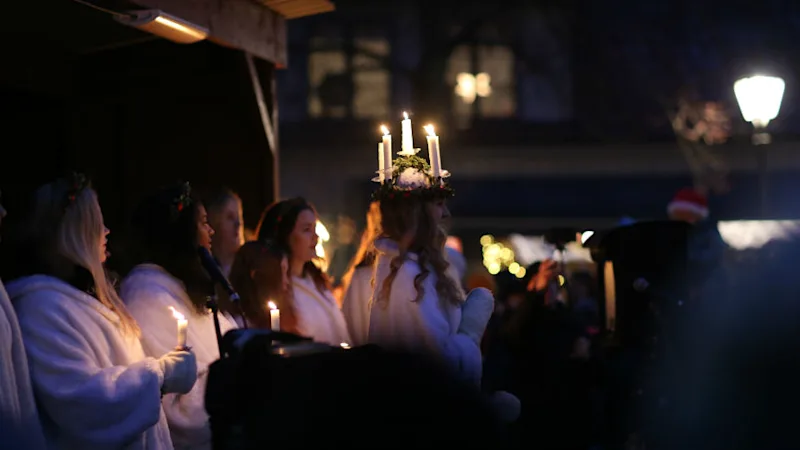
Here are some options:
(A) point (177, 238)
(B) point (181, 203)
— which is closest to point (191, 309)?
(A) point (177, 238)

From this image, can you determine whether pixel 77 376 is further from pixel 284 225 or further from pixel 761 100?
pixel 761 100

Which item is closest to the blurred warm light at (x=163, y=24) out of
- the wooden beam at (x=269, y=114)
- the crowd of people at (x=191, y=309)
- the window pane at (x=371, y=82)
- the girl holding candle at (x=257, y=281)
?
the crowd of people at (x=191, y=309)

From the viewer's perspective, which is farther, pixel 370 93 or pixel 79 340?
pixel 370 93

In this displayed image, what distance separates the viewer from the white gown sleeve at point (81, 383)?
389 centimetres

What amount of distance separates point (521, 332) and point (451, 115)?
1896cm

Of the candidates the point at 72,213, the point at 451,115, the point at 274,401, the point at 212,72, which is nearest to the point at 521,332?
the point at 212,72

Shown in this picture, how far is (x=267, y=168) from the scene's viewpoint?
8109 mm

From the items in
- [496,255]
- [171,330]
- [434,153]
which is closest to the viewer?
[171,330]

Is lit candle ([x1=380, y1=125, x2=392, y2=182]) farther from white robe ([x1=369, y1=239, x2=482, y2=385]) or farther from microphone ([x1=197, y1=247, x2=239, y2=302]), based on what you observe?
microphone ([x1=197, y1=247, x2=239, y2=302])

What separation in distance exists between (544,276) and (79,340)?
3.67 metres

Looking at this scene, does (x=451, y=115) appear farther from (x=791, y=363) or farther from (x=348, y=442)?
(x=348, y=442)

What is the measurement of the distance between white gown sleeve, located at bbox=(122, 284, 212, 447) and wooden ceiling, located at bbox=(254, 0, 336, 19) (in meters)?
3.42

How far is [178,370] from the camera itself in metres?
4.00

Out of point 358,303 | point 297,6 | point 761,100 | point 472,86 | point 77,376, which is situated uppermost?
point 472,86
